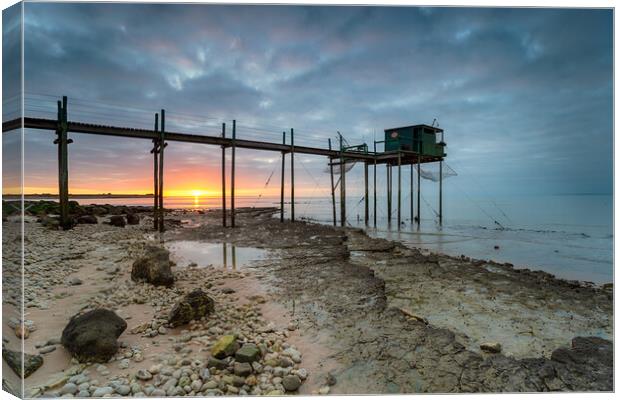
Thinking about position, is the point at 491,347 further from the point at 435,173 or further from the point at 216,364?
the point at 435,173

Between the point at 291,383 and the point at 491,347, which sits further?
the point at 491,347

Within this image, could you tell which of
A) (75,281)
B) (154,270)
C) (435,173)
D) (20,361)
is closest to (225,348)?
(20,361)

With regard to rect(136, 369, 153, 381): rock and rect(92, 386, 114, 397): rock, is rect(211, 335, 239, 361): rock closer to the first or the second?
rect(136, 369, 153, 381): rock

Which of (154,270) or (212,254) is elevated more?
(154,270)

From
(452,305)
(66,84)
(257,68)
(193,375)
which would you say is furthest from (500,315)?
(66,84)

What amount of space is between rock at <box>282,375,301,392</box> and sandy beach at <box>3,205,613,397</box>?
0.01 metres

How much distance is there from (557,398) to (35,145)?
5807 millimetres

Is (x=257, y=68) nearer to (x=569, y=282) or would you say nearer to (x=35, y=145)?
(x=35, y=145)

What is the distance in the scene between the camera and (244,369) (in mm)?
3117

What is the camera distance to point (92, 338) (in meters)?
3.20

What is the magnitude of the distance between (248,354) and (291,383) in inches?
20.9

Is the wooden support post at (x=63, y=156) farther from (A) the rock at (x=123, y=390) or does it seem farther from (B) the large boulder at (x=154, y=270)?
(A) the rock at (x=123, y=390)

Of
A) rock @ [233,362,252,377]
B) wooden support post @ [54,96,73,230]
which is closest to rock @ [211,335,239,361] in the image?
rock @ [233,362,252,377]

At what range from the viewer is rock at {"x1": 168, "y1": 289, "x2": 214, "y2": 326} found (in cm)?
416
